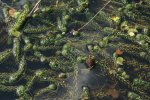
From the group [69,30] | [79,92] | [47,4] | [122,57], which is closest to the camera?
[79,92]

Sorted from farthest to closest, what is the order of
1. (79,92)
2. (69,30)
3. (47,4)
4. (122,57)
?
(47,4) → (69,30) → (122,57) → (79,92)

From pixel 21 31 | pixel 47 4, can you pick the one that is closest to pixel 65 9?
pixel 47 4

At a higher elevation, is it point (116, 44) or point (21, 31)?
point (21, 31)

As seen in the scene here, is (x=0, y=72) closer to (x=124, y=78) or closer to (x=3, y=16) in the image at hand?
(x=3, y=16)

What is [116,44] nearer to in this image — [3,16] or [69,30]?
[69,30]

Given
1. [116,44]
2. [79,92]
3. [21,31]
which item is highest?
[21,31]

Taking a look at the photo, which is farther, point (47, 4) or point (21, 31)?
point (47, 4)
